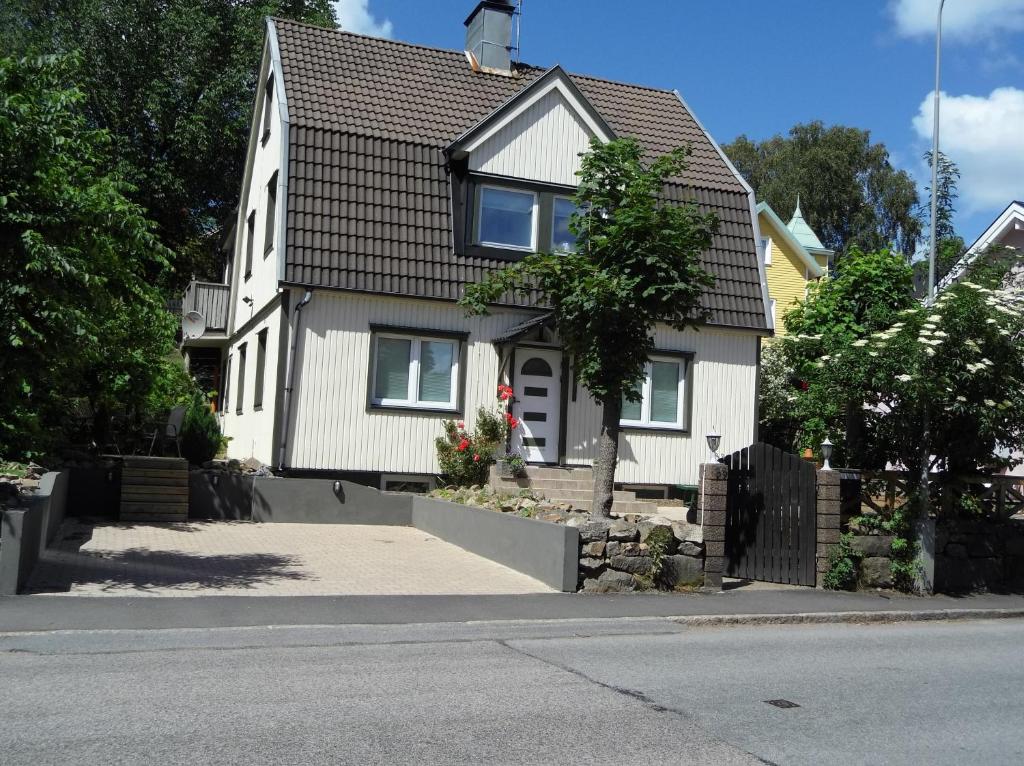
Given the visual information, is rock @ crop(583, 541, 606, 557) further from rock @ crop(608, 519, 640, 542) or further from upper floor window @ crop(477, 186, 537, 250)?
upper floor window @ crop(477, 186, 537, 250)

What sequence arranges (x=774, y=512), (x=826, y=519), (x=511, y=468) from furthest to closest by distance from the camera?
(x=511, y=468)
(x=774, y=512)
(x=826, y=519)

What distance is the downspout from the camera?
18.0 m

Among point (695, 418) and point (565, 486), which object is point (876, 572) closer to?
point (565, 486)

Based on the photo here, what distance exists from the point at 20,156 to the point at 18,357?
6.30 ft

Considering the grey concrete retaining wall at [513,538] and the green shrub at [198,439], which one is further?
the green shrub at [198,439]

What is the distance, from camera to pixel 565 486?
18.4 metres

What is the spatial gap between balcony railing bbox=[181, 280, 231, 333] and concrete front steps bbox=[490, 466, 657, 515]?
37.9ft

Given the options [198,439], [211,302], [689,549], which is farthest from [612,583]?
[211,302]

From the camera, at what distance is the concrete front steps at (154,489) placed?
16.3 m

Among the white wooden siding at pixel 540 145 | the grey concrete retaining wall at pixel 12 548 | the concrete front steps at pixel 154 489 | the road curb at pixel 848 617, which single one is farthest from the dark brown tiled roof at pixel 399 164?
the road curb at pixel 848 617

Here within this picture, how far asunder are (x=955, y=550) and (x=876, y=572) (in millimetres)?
1378

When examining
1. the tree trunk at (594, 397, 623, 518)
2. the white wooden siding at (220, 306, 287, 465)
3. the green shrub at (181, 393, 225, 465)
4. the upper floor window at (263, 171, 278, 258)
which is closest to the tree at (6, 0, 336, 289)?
the white wooden siding at (220, 306, 287, 465)

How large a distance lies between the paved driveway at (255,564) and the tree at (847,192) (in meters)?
40.2

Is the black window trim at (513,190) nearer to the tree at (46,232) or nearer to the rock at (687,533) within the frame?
the rock at (687,533)
